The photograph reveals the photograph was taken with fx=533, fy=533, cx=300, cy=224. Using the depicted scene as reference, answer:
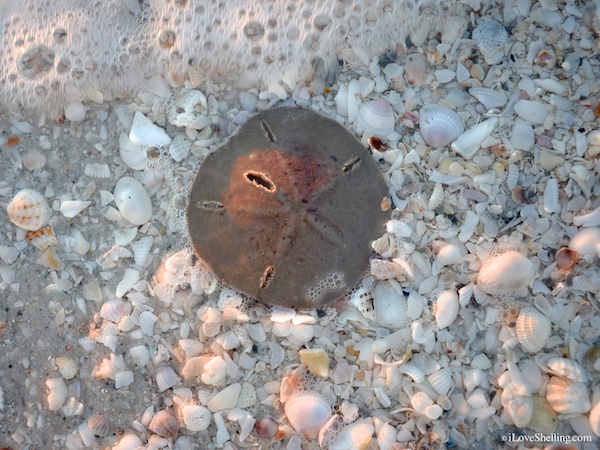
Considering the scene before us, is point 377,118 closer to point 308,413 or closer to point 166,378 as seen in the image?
point 308,413

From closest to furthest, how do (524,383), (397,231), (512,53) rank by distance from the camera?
(524,383), (397,231), (512,53)

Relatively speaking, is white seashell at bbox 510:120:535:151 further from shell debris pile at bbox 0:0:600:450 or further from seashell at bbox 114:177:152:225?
seashell at bbox 114:177:152:225

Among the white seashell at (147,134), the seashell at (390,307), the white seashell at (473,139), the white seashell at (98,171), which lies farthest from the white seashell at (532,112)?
the white seashell at (98,171)

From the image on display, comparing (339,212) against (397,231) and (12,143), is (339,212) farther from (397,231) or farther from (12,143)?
(12,143)

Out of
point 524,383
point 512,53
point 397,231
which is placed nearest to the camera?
point 524,383

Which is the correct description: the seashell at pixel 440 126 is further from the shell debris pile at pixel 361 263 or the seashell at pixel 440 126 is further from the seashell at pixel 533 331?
the seashell at pixel 533 331

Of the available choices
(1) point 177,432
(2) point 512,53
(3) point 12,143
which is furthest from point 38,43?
(2) point 512,53

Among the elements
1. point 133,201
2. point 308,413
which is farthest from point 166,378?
point 133,201
